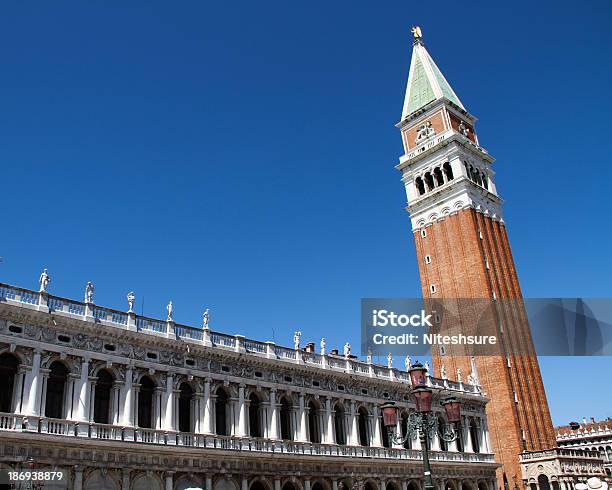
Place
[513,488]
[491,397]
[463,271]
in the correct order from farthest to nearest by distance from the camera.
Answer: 1. [463,271]
2. [491,397]
3. [513,488]

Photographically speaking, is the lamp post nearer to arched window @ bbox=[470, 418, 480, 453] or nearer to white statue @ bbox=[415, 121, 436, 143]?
arched window @ bbox=[470, 418, 480, 453]

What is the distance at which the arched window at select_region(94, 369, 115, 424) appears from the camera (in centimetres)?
2527

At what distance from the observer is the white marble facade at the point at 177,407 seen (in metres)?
23.2

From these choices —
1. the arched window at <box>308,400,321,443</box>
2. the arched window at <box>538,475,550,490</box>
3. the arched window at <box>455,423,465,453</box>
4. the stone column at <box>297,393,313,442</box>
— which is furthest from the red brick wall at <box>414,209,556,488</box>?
the stone column at <box>297,393,313,442</box>

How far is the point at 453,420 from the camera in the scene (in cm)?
1767

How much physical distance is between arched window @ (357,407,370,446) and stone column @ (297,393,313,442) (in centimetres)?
491

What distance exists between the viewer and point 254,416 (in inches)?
1237

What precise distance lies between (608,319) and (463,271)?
23.7m

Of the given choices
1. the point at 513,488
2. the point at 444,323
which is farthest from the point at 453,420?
the point at 444,323

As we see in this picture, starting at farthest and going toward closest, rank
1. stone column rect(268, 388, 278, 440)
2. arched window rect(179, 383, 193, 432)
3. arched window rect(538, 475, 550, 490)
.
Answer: arched window rect(538, 475, 550, 490) < stone column rect(268, 388, 278, 440) < arched window rect(179, 383, 193, 432)

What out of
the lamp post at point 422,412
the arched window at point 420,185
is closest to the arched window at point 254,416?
the lamp post at point 422,412

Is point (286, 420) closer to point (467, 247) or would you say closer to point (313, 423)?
point (313, 423)

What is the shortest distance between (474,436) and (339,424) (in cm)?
1525

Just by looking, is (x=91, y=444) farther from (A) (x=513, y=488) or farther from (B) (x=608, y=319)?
(A) (x=513, y=488)
